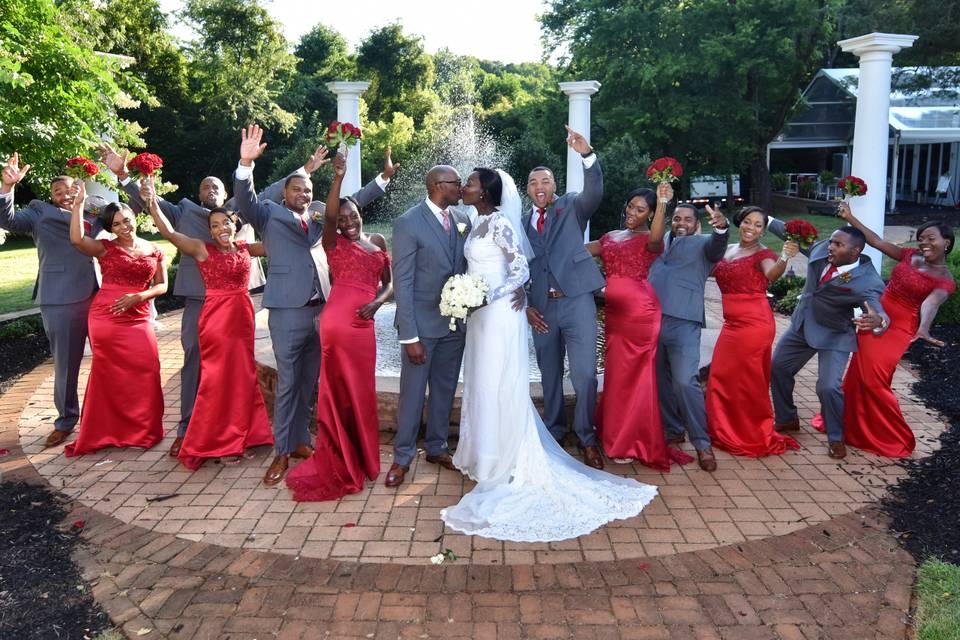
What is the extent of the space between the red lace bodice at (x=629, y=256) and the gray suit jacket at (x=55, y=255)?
4.34 meters

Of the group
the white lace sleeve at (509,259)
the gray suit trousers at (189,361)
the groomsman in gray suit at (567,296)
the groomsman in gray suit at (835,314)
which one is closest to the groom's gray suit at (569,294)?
the groomsman in gray suit at (567,296)

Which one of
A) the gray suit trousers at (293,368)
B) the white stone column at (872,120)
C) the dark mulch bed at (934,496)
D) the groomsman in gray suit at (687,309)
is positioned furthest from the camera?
the white stone column at (872,120)

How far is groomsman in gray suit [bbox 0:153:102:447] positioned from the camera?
655cm

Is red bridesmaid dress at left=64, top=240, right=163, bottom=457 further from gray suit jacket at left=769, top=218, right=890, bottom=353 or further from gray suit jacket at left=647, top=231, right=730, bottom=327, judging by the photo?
gray suit jacket at left=769, top=218, right=890, bottom=353

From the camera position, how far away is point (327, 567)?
14.8ft

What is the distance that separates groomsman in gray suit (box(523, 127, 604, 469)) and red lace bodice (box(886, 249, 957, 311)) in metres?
2.58

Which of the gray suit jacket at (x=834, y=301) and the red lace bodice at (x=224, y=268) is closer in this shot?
the red lace bodice at (x=224, y=268)

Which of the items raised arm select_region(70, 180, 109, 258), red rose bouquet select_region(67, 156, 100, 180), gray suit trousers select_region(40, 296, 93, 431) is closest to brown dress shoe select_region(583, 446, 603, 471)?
raised arm select_region(70, 180, 109, 258)

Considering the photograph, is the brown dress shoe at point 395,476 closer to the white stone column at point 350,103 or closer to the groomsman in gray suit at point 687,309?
the groomsman in gray suit at point 687,309

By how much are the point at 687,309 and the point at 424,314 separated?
2.08m

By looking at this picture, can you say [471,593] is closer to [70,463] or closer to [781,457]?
[781,457]

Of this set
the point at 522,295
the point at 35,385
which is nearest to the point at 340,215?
the point at 522,295

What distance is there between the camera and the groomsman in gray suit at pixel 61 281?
6.55m

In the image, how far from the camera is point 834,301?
20.7 feet
